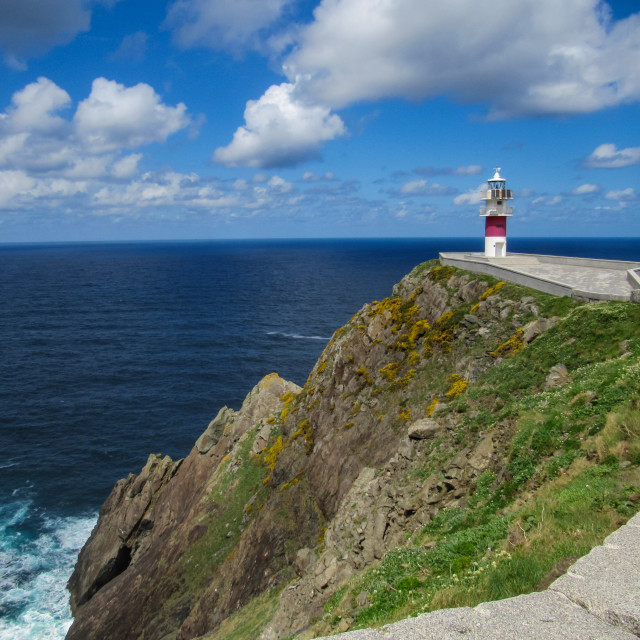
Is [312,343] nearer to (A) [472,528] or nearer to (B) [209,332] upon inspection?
(B) [209,332]

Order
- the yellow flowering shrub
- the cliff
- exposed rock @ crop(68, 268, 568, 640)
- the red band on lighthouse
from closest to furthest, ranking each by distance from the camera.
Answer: the cliff < exposed rock @ crop(68, 268, 568, 640) < the yellow flowering shrub < the red band on lighthouse

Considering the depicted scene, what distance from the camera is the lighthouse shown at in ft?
142

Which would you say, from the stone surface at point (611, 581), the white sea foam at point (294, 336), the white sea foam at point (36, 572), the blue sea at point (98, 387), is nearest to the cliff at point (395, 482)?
the stone surface at point (611, 581)

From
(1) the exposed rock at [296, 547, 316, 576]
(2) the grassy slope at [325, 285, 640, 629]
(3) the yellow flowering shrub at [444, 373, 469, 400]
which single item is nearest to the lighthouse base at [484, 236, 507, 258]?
(3) the yellow flowering shrub at [444, 373, 469, 400]

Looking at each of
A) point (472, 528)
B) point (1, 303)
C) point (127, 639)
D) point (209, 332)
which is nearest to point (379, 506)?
point (472, 528)

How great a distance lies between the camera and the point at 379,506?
18.3 meters

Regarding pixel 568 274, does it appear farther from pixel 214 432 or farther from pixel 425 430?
pixel 214 432

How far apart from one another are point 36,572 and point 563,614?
1671 inches

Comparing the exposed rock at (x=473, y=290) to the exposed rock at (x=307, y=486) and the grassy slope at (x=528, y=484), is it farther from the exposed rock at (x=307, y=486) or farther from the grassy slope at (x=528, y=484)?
the grassy slope at (x=528, y=484)

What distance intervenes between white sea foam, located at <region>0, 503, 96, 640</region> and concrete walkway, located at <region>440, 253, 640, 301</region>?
38.0 meters

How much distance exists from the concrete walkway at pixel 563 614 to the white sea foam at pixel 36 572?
115ft

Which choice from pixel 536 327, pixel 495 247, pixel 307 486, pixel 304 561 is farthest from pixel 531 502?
pixel 495 247

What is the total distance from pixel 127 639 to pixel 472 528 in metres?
26.7

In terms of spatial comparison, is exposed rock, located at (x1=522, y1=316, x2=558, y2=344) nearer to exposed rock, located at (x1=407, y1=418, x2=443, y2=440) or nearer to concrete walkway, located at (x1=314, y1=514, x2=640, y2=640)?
exposed rock, located at (x1=407, y1=418, x2=443, y2=440)
